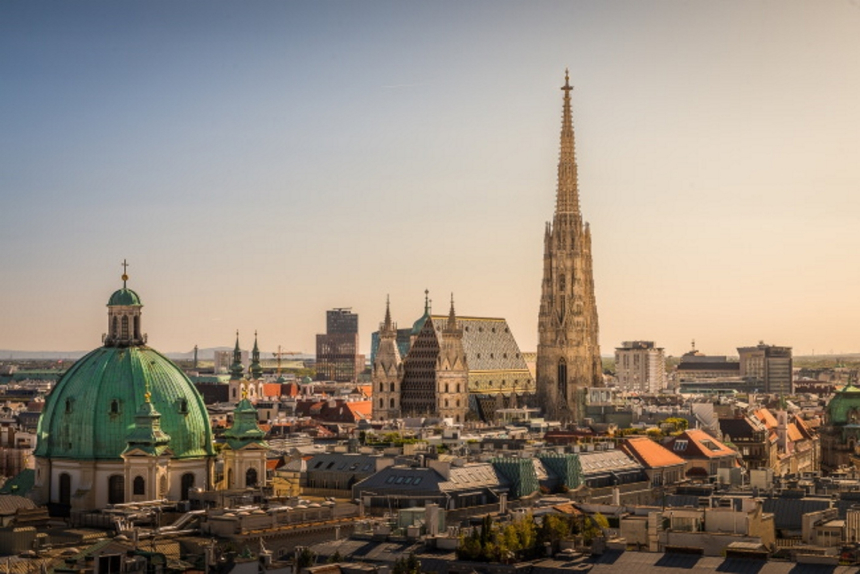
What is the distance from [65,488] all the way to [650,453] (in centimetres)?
5041

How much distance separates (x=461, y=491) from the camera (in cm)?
10419

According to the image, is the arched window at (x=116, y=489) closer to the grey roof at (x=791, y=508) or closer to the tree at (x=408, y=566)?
the tree at (x=408, y=566)

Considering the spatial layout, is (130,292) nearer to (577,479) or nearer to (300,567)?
(577,479)

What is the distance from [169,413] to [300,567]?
1220 inches

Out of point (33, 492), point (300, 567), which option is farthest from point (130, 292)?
point (300, 567)

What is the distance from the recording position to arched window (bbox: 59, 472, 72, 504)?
332 ft

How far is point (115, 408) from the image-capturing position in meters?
102

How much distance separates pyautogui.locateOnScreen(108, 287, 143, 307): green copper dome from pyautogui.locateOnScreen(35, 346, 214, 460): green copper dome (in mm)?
3544

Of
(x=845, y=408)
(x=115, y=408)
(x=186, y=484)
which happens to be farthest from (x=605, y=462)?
(x=845, y=408)

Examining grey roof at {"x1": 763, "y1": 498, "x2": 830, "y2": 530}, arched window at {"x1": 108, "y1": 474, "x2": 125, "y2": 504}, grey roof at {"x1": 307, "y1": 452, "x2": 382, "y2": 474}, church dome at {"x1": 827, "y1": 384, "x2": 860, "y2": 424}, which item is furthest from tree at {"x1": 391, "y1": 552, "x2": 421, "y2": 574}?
church dome at {"x1": 827, "y1": 384, "x2": 860, "y2": 424}

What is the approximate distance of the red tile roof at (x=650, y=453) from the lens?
132 meters

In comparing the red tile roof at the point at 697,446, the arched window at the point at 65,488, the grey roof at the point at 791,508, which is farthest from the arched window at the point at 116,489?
the red tile roof at the point at 697,446

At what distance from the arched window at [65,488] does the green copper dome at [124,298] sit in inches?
481

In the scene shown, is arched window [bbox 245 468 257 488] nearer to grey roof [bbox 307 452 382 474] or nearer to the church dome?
grey roof [bbox 307 452 382 474]
